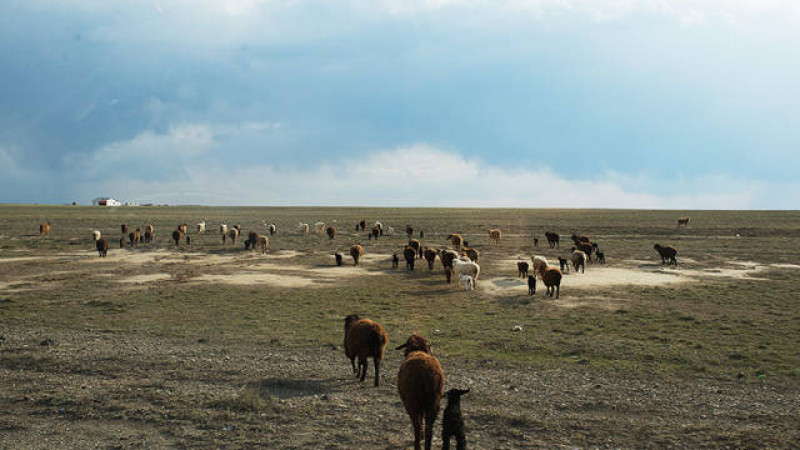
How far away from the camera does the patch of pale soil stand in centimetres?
2372

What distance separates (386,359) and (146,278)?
1808 centimetres

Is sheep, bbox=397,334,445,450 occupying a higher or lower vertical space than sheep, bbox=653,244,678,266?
lower

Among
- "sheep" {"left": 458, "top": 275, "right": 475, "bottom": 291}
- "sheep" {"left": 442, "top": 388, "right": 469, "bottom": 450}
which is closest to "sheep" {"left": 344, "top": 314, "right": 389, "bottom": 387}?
A: "sheep" {"left": 442, "top": 388, "right": 469, "bottom": 450}

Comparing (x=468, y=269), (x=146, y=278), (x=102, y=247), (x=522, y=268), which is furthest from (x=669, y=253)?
(x=102, y=247)

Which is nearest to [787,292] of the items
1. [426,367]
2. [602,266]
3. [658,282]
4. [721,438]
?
[658,282]

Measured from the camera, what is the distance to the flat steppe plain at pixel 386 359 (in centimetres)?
814

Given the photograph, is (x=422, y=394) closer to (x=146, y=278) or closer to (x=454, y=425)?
(x=454, y=425)

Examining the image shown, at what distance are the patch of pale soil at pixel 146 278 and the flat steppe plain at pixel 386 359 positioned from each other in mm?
169

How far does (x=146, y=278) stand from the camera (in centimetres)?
2464

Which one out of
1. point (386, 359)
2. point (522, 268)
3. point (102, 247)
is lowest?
point (386, 359)

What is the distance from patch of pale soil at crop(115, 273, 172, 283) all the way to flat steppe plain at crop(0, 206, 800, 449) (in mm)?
169

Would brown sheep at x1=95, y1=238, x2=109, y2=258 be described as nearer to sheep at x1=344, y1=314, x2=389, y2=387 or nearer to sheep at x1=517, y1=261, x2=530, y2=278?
sheep at x1=517, y1=261, x2=530, y2=278

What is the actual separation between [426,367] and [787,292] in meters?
21.4

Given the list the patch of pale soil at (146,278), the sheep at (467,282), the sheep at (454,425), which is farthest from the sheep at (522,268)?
the sheep at (454,425)
